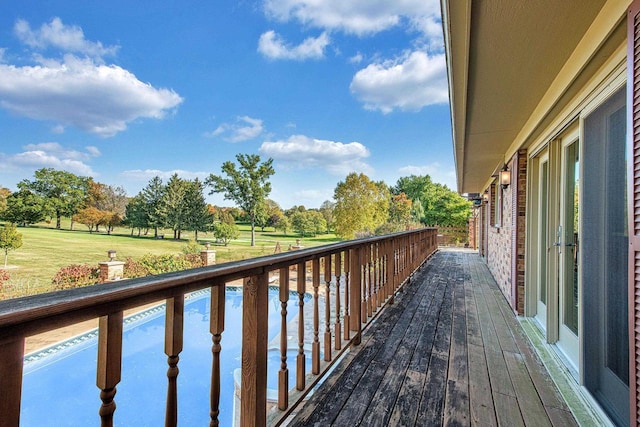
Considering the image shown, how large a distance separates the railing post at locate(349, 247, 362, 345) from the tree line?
62.9 ft

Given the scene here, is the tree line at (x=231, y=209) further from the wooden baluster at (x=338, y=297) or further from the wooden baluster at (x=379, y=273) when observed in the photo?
the wooden baluster at (x=338, y=297)

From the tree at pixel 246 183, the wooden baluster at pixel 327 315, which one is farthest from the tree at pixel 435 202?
the wooden baluster at pixel 327 315

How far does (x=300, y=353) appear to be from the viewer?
5.39 feet

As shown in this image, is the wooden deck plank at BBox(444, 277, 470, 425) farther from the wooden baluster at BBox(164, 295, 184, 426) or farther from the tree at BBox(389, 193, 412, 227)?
the tree at BBox(389, 193, 412, 227)

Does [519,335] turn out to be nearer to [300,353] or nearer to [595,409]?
[595,409]

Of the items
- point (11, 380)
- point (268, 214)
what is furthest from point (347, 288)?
point (268, 214)

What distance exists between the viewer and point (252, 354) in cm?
125

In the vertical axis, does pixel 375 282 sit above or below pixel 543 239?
below

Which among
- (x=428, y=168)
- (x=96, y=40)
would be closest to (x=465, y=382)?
(x=96, y=40)

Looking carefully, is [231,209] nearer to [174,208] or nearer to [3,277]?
[174,208]

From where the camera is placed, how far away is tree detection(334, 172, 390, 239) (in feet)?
71.9

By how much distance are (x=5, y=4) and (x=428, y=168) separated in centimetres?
3818

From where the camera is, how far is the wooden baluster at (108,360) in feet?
2.36

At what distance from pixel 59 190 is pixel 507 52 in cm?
2240
